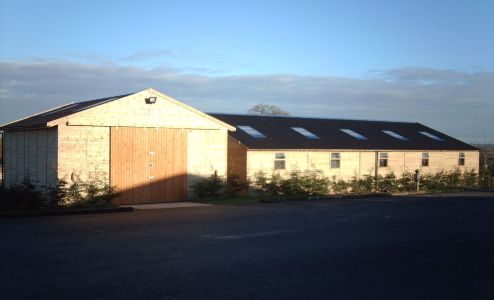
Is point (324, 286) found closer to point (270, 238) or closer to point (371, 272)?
point (371, 272)

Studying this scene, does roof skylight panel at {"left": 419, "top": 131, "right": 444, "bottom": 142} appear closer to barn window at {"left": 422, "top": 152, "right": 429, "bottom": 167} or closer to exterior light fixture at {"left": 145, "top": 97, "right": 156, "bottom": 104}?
barn window at {"left": 422, "top": 152, "right": 429, "bottom": 167}

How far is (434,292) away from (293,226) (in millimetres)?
7391

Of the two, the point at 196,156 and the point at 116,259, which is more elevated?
the point at 196,156

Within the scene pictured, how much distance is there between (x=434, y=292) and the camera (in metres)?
7.80

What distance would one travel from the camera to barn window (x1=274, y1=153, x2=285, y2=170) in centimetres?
2775

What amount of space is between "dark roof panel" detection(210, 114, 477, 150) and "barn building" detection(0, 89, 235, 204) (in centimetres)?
421

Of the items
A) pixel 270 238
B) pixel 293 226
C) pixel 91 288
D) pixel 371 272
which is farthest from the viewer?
pixel 293 226

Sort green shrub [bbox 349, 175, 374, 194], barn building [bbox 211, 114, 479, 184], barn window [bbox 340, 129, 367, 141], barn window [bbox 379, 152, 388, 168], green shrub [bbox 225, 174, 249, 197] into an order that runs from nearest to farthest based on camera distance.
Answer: green shrub [bbox 225, 174, 249, 197] < barn building [bbox 211, 114, 479, 184] < green shrub [bbox 349, 175, 374, 194] < barn window [bbox 379, 152, 388, 168] < barn window [bbox 340, 129, 367, 141]

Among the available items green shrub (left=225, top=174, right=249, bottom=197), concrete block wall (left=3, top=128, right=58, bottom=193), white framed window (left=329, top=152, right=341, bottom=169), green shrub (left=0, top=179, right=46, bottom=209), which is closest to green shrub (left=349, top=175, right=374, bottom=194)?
white framed window (left=329, top=152, right=341, bottom=169)

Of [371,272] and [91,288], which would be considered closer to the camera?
[91,288]

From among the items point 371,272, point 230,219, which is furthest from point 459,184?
point 371,272

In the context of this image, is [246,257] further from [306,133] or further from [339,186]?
[306,133]

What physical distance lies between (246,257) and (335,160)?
20730 millimetres

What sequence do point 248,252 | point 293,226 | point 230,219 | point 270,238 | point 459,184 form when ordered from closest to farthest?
point 248,252 < point 270,238 < point 293,226 < point 230,219 < point 459,184
